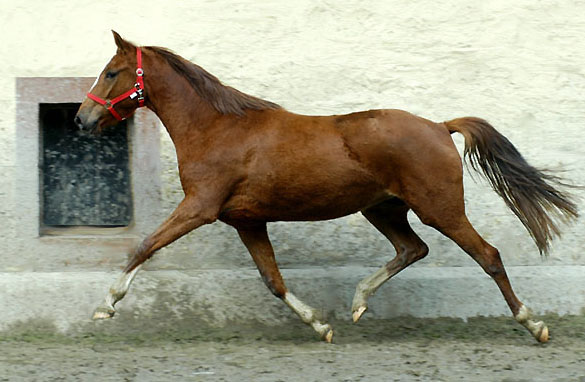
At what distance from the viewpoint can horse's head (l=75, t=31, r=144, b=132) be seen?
5.17 m

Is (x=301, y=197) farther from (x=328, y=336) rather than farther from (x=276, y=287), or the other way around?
(x=328, y=336)


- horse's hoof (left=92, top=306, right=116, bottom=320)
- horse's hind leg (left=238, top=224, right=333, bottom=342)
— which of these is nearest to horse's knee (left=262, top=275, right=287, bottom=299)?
horse's hind leg (left=238, top=224, right=333, bottom=342)

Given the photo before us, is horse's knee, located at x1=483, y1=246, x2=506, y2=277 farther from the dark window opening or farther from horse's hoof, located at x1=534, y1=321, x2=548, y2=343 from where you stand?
the dark window opening

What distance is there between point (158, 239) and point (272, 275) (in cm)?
83

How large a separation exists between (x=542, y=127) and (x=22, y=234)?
146 inches

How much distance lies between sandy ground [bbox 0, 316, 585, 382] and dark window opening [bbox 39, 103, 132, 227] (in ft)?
3.10

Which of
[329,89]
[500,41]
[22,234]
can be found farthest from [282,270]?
[500,41]

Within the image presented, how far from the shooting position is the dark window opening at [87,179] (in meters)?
6.17

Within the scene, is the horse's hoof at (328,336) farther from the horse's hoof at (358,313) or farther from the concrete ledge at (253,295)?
the concrete ledge at (253,295)

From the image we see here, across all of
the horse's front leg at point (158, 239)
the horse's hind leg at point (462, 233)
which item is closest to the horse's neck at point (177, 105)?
the horse's front leg at point (158, 239)

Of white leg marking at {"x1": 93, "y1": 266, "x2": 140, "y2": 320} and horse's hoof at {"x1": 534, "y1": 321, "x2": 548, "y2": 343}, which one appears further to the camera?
horse's hoof at {"x1": 534, "y1": 321, "x2": 548, "y2": 343}

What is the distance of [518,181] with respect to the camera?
5.27m

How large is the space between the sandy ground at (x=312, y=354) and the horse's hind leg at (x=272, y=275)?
129 millimetres

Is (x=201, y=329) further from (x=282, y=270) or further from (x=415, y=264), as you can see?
(x=415, y=264)
